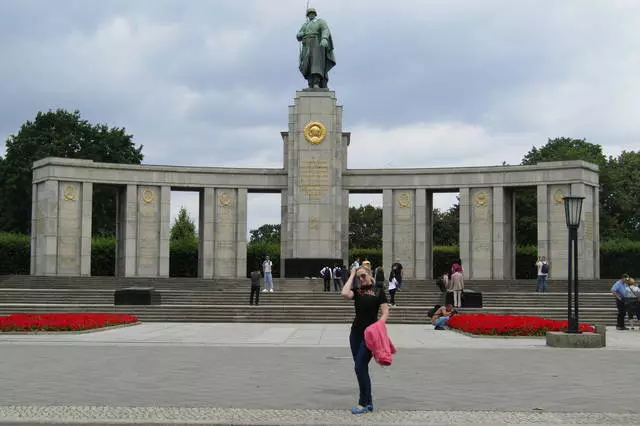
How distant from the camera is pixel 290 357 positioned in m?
17.5

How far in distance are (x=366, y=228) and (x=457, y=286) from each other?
67413mm

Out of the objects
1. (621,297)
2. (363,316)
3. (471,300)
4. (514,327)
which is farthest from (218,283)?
(363,316)

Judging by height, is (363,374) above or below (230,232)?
below

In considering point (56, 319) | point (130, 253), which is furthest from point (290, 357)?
point (130, 253)

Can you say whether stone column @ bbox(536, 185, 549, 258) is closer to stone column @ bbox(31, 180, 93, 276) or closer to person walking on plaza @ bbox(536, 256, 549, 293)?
person walking on plaza @ bbox(536, 256, 549, 293)

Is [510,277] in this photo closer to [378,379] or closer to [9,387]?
[378,379]

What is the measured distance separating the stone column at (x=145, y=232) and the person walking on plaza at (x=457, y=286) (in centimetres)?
1996

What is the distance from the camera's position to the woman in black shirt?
35.9 ft

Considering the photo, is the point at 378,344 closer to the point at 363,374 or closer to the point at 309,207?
the point at 363,374

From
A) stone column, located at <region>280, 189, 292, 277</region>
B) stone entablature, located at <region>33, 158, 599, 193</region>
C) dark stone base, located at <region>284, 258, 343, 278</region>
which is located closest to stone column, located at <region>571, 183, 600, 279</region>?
stone entablature, located at <region>33, 158, 599, 193</region>

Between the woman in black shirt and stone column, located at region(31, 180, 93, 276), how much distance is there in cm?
3704

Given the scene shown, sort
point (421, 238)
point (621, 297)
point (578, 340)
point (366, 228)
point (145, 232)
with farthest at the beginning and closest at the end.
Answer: point (366, 228)
point (421, 238)
point (145, 232)
point (621, 297)
point (578, 340)

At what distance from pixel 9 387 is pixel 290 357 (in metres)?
6.26

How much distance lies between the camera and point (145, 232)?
47.6 meters
